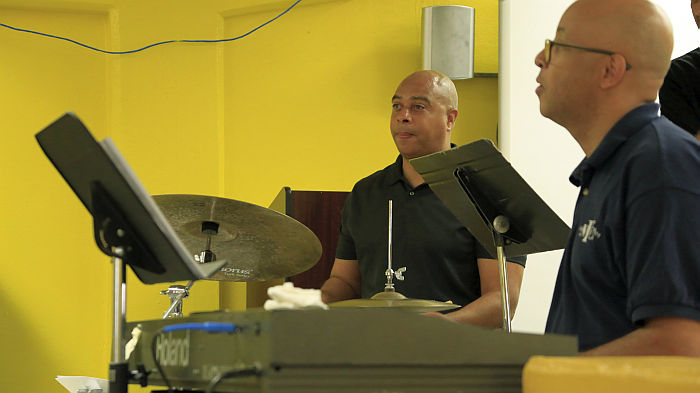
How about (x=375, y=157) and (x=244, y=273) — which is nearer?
(x=244, y=273)

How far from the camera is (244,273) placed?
2.38 m

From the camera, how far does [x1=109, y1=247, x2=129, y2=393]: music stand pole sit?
4.25 feet

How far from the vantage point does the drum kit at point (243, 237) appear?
2162 mm

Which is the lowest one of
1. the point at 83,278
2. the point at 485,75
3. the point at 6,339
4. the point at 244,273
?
the point at 6,339

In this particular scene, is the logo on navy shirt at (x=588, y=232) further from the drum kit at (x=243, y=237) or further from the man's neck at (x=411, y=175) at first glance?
the man's neck at (x=411, y=175)

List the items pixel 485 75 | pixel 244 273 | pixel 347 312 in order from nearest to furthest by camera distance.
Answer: pixel 347 312 → pixel 244 273 → pixel 485 75

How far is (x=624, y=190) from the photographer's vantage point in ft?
4.85

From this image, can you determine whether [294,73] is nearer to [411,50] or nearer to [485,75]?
[411,50]

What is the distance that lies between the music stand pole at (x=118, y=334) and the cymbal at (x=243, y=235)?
0.76 metres

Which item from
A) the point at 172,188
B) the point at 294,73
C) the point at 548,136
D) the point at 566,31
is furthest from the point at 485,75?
the point at 566,31

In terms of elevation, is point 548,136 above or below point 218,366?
above

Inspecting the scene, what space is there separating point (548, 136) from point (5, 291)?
2698mm

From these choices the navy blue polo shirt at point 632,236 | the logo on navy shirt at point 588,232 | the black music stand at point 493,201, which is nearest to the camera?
the navy blue polo shirt at point 632,236

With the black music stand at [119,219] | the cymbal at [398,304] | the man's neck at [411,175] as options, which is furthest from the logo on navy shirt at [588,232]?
the man's neck at [411,175]
